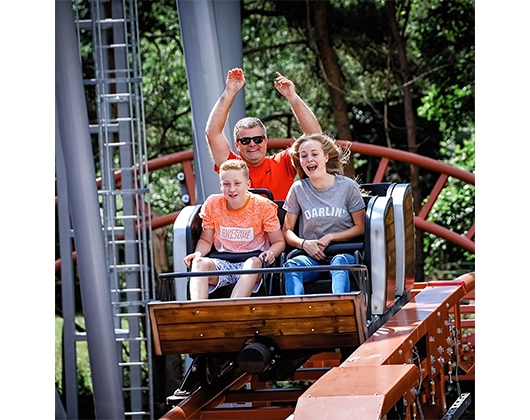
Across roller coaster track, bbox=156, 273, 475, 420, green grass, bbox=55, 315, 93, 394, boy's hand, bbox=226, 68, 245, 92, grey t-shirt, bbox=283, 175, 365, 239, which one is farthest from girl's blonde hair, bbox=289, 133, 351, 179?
green grass, bbox=55, 315, 93, 394

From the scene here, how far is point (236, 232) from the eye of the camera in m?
4.76

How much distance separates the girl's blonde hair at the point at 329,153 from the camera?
477cm

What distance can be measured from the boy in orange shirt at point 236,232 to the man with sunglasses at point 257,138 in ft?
1.34

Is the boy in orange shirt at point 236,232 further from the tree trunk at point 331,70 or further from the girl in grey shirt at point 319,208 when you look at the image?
the tree trunk at point 331,70

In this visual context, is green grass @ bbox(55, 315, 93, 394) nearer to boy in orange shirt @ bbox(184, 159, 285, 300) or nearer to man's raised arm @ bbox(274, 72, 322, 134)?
man's raised arm @ bbox(274, 72, 322, 134)

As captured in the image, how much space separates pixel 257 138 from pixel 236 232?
0.64 m

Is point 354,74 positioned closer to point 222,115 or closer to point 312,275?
point 222,115

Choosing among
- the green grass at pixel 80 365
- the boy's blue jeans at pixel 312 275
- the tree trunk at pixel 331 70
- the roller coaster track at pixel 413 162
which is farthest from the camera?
the green grass at pixel 80 365

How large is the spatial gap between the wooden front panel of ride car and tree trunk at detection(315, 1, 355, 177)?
385 inches

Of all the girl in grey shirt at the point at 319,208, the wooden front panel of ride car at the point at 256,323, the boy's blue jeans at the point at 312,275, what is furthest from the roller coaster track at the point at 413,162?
the wooden front panel of ride car at the point at 256,323

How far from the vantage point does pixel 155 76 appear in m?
15.8

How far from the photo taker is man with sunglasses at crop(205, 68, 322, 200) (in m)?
5.18
